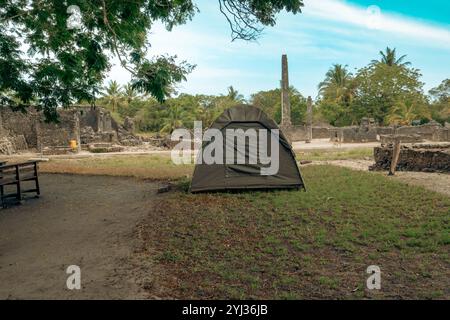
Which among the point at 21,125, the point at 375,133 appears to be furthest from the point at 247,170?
the point at 21,125

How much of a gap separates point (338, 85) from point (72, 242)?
56.5m

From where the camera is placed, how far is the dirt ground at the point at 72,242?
423 cm

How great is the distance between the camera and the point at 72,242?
605 cm

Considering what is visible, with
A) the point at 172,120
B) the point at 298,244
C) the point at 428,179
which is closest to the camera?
the point at 298,244

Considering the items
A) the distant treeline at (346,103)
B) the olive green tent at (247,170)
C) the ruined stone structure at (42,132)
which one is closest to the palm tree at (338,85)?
the distant treeline at (346,103)

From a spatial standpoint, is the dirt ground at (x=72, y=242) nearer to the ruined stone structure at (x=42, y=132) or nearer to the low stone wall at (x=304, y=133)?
the ruined stone structure at (x=42, y=132)

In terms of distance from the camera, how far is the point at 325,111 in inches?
2112

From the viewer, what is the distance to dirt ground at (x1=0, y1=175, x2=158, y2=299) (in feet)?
13.9

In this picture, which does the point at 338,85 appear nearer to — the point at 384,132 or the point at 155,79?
the point at 384,132
